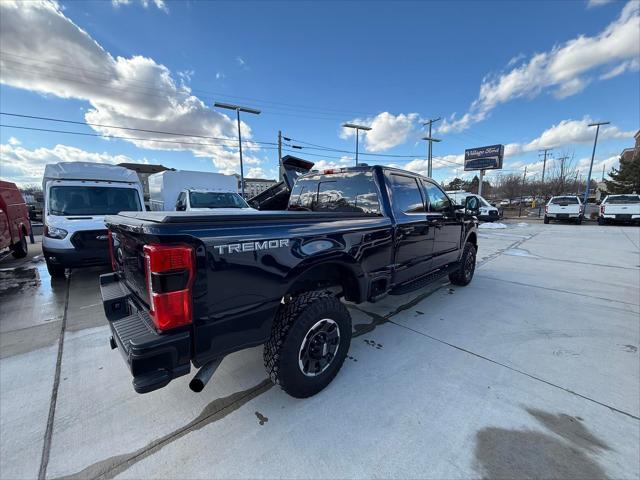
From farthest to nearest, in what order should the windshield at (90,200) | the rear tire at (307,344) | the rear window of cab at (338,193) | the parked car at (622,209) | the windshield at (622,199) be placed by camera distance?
the windshield at (622,199) → the parked car at (622,209) → the windshield at (90,200) → the rear window of cab at (338,193) → the rear tire at (307,344)

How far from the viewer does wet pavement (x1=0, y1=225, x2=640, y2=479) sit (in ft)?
5.68

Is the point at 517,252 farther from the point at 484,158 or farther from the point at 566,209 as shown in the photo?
the point at 484,158

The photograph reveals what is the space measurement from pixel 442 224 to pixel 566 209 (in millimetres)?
18728

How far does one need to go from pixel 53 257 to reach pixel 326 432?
586 cm

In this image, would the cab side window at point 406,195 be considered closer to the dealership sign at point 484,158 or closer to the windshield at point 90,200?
the windshield at point 90,200

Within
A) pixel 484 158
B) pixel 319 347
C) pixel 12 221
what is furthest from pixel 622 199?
pixel 12 221

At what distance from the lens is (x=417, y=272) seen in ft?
12.1

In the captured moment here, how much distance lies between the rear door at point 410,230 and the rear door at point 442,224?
0.53 ft

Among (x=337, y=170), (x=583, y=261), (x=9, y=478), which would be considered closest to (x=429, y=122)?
(x=583, y=261)

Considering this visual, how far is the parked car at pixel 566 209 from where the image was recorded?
55.2 ft

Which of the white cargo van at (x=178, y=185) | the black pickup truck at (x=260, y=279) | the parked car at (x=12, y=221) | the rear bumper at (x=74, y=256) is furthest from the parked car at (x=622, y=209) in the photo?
the parked car at (x=12, y=221)

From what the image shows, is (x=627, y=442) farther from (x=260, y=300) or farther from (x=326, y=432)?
(x=260, y=300)

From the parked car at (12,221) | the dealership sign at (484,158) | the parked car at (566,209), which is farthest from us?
the dealership sign at (484,158)

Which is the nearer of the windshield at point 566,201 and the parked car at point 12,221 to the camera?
the parked car at point 12,221
